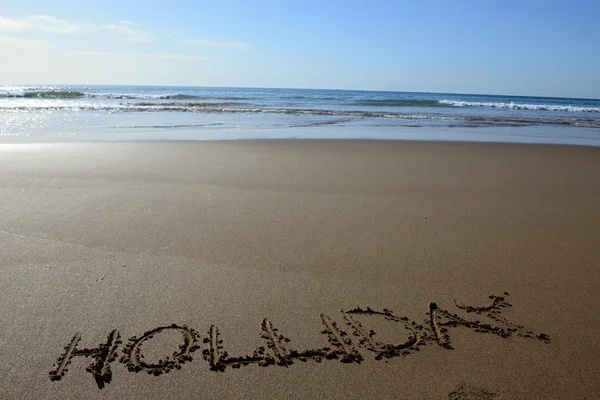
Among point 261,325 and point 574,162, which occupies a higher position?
point 574,162

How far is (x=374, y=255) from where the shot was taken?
365 centimetres

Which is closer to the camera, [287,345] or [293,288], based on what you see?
[287,345]

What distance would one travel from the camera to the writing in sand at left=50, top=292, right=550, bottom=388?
227cm

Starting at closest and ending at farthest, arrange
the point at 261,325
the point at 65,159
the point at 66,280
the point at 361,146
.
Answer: the point at 261,325 < the point at 66,280 < the point at 65,159 < the point at 361,146

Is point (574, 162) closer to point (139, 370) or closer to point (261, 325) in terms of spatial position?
point (261, 325)

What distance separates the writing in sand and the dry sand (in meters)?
0.01

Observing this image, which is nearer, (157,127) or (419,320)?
(419,320)

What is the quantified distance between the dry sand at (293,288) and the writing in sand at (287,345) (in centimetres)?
1

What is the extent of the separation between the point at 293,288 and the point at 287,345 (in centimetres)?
65

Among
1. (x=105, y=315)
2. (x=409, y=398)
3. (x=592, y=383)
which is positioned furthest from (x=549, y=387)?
(x=105, y=315)

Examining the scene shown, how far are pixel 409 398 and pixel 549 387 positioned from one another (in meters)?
0.73

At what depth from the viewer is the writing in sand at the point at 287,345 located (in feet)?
7.44

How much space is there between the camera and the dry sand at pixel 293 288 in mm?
2219

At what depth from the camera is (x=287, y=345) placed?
8.07 feet
